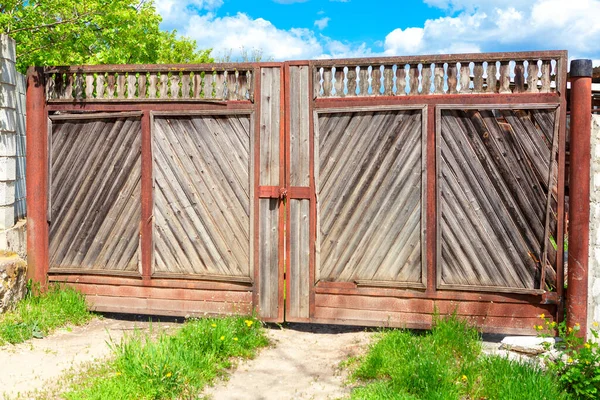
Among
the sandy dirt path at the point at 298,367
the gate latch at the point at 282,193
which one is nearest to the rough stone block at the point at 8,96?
the gate latch at the point at 282,193

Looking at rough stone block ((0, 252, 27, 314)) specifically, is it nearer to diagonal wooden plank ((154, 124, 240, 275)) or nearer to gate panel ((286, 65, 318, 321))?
diagonal wooden plank ((154, 124, 240, 275))

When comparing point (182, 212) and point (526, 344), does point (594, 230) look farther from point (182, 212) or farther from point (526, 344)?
point (182, 212)

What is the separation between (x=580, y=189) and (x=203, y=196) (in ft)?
12.7

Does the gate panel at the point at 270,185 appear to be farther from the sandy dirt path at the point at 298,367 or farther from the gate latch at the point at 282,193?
the sandy dirt path at the point at 298,367

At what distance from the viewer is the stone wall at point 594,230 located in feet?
17.9

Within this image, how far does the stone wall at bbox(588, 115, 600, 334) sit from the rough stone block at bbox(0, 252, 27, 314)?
6090 millimetres

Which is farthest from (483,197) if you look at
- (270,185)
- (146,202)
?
(146,202)

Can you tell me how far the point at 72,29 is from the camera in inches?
387

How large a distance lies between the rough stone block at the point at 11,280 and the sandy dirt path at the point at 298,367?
291 cm

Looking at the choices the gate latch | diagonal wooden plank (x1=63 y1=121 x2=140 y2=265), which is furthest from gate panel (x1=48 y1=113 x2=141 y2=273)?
the gate latch

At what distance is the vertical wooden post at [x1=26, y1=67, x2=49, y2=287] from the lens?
677cm

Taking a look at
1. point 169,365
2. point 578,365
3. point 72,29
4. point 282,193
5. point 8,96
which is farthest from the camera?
point 72,29

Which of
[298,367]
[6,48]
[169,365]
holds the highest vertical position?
[6,48]

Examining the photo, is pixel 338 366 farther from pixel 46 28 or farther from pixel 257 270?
pixel 46 28
